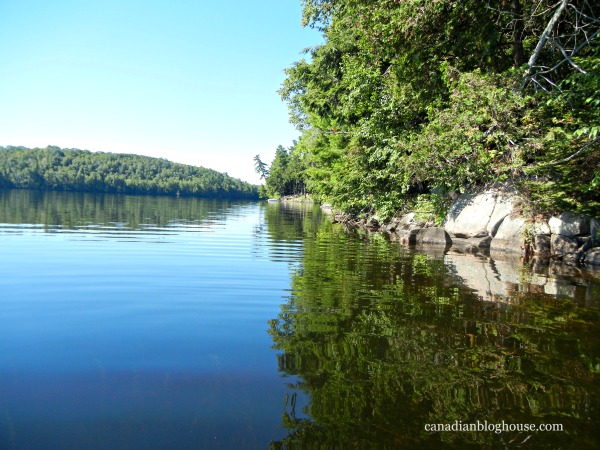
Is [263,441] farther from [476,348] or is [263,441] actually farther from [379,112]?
[379,112]

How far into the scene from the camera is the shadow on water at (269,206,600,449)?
2525 millimetres

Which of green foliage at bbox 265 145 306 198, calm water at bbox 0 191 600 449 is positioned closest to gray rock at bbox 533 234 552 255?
calm water at bbox 0 191 600 449

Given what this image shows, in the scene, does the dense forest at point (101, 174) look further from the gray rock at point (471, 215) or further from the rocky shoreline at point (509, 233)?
the rocky shoreline at point (509, 233)

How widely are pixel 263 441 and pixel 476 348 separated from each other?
268cm

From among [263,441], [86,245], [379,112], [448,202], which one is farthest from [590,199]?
[86,245]

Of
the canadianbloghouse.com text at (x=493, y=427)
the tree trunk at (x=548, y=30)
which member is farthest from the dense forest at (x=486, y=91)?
the canadianbloghouse.com text at (x=493, y=427)

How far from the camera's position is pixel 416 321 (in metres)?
4.79

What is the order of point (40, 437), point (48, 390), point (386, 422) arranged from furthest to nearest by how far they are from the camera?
point (48, 390) < point (386, 422) < point (40, 437)

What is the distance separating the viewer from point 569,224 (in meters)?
12.1

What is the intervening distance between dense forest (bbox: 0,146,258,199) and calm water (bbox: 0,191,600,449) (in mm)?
141922

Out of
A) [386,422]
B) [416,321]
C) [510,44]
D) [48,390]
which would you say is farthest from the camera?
[510,44]

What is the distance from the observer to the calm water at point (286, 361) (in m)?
2.49

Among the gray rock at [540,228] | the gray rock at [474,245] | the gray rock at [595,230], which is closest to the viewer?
the gray rock at [595,230]

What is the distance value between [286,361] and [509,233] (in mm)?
13329
